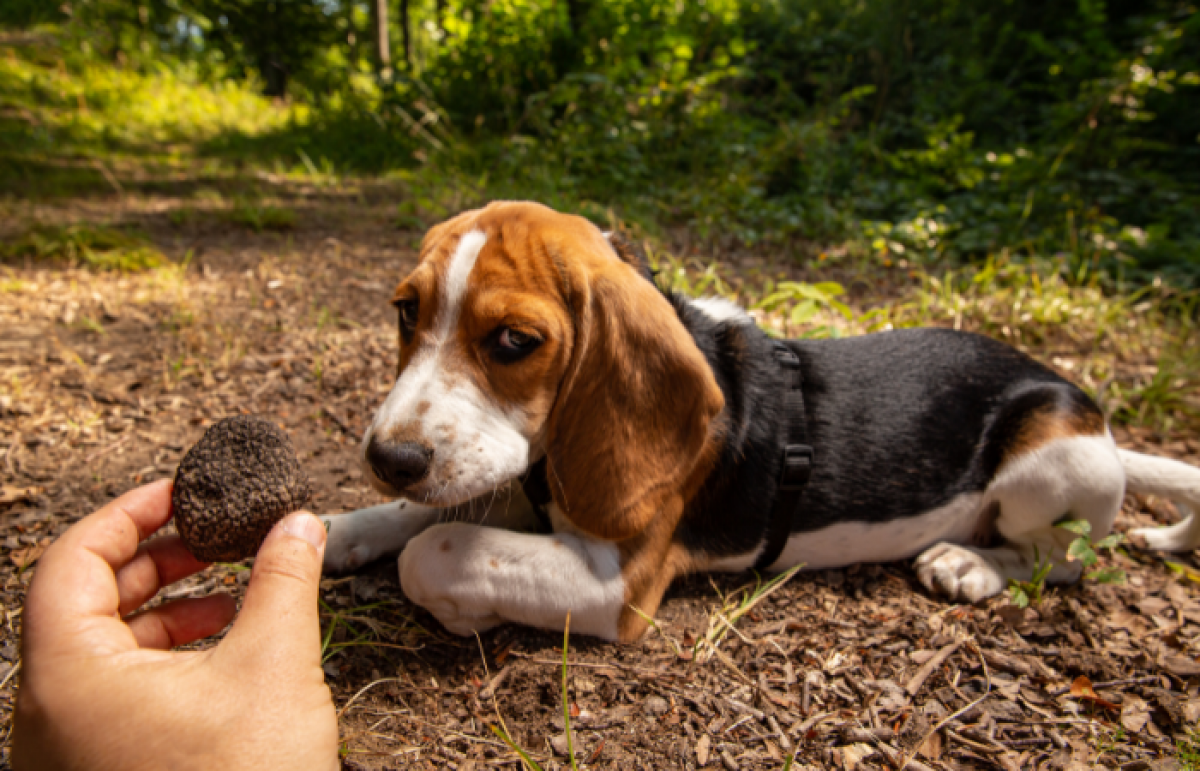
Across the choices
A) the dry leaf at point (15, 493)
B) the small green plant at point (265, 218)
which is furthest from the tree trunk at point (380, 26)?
the dry leaf at point (15, 493)

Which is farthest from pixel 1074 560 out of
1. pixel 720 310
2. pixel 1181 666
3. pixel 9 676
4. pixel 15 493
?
pixel 15 493

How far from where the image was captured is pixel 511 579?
87.5 inches

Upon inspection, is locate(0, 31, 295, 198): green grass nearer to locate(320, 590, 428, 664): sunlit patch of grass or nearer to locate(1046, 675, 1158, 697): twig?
locate(320, 590, 428, 664): sunlit patch of grass

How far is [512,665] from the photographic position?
2.26 meters

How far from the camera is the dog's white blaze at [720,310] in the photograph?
2.84 m

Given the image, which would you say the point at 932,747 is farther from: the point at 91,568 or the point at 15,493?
the point at 15,493

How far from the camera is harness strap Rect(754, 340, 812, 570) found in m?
2.60

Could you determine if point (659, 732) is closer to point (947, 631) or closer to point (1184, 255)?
point (947, 631)

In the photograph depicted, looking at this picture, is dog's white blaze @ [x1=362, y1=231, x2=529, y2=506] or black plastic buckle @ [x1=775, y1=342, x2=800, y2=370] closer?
dog's white blaze @ [x1=362, y1=231, x2=529, y2=506]

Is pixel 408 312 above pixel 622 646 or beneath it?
above

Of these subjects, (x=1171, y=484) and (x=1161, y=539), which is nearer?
(x=1171, y=484)

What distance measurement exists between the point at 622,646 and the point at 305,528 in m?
1.28

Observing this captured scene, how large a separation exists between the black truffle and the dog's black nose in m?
0.22

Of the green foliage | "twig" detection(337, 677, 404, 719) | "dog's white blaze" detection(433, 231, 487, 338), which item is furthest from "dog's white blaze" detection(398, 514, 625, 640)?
the green foliage
